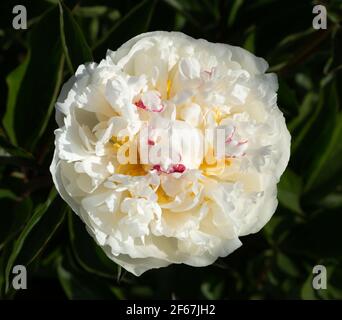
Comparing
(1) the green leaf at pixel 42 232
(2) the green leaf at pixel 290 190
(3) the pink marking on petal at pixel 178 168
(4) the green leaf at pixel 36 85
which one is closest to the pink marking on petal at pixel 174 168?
(3) the pink marking on petal at pixel 178 168

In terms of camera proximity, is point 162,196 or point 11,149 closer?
point 162,196

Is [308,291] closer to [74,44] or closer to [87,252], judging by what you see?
[87,252]

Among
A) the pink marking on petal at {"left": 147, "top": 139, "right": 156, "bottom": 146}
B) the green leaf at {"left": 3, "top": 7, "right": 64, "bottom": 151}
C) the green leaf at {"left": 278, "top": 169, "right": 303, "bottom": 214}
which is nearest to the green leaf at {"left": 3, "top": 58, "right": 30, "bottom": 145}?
the green leaf at {"left": 3, "top": 7, "right": 64, "bottom": 151}

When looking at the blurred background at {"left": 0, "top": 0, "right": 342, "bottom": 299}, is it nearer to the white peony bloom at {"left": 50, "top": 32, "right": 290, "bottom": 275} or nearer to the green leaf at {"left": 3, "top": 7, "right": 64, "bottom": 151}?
the green leaf at {"left": 3, "top": 7, "right": 64, "bottom": 151}

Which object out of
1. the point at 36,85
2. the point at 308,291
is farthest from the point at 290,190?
the point at 36,85

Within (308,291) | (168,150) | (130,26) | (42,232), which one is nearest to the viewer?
(168,150)

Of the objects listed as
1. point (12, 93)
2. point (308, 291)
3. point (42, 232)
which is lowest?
point (308, 291)
